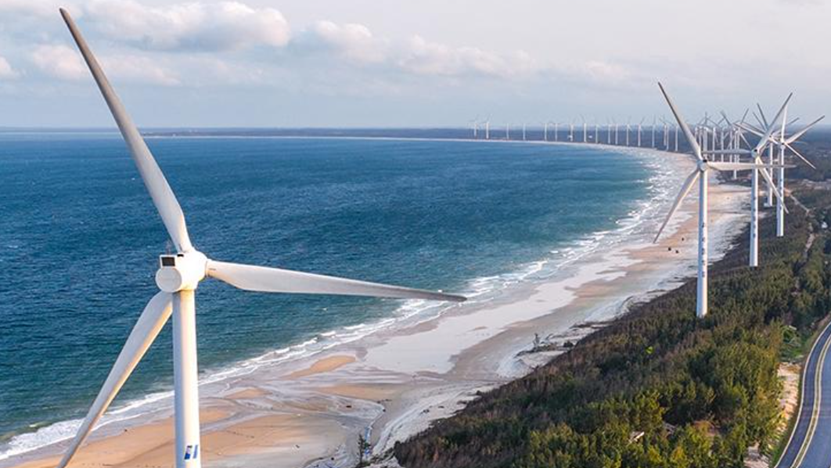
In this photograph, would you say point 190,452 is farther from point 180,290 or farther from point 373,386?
point 373,386

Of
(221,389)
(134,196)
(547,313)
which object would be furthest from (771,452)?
(134,196)

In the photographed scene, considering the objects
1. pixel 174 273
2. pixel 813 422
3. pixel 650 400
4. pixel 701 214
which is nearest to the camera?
pixel 174 273

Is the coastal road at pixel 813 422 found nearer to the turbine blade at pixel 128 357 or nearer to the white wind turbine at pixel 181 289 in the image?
the white wind turbine at pixel 181 289

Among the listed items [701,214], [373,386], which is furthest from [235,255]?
[701,214]

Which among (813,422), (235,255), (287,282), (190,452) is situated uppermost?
(287,282)

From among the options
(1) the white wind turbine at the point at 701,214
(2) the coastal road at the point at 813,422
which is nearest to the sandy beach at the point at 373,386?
(1) the white wind turbine at the point at 701,214

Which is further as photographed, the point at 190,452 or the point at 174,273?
the point at 190,452

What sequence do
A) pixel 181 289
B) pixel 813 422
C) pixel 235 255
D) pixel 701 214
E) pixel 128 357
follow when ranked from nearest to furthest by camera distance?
1. pixel 181 289
2. pixel 128 357
3. pixel 813 422
4. pixel 701 214
5. pixel 235 255

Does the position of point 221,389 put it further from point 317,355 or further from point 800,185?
point 800,185
